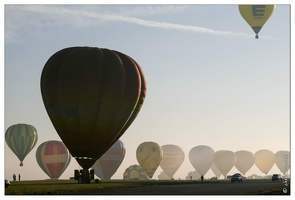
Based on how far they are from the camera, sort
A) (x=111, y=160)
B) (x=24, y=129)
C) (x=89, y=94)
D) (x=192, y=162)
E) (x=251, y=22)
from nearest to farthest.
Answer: (x=89, y=94), (x=251, y=22), (x=24, y=129), (x=111, y=160), (x=192, y=162)

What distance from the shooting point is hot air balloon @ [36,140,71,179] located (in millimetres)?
125062

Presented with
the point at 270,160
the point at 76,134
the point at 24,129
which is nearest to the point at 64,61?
the point at 76,134

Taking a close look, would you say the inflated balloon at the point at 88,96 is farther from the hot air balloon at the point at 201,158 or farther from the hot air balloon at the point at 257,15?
the hot air balloon at the point at 201,158

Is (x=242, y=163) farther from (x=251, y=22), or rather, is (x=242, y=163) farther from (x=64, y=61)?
(x=64, y=61)

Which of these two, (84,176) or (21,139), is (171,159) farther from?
(84,176)

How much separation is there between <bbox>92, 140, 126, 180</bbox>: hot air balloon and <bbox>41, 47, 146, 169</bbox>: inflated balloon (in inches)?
2003

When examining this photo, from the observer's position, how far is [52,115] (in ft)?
253

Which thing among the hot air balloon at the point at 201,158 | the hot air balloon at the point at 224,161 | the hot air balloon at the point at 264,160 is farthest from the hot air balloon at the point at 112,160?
the hot air balloon at the point at 264,160

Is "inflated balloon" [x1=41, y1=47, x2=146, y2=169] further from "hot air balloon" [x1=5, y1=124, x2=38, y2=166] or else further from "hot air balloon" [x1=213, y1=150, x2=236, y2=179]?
"hot air balloon" [x1=213, y1=150, x2=236, y2=179]

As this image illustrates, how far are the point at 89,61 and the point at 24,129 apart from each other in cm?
4840

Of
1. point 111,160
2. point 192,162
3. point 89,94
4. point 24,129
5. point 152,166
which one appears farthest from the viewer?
point 192,162

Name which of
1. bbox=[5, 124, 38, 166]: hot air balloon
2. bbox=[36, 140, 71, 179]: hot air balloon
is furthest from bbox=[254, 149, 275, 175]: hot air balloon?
bbox=[5, 124, 38, 166]: hot air balloon

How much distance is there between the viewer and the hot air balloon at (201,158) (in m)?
182

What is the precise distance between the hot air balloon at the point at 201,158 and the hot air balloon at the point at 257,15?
9009 cm
